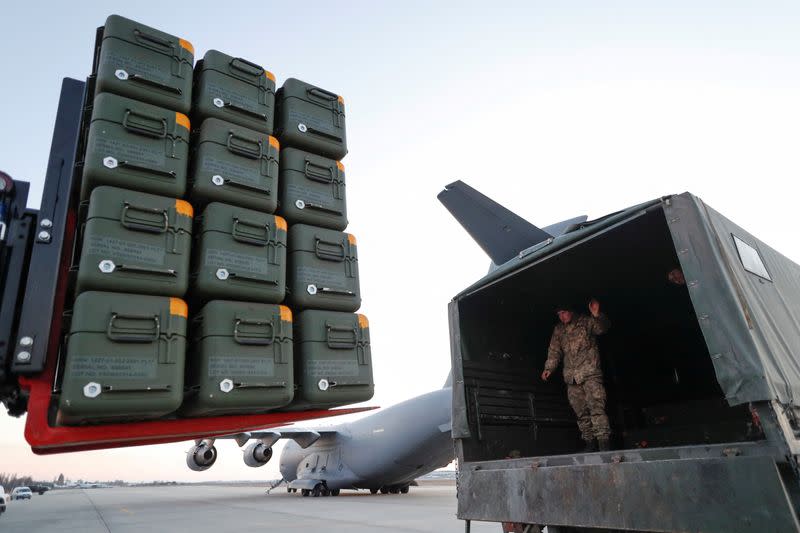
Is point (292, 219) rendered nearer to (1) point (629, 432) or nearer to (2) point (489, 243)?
(2) point (489, 243)

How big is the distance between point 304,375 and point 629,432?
4927mm

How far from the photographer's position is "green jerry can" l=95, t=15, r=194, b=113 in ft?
12.4

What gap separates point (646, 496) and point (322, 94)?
165 inches

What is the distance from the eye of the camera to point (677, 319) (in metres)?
6.53

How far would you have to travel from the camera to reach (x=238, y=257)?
3.82m

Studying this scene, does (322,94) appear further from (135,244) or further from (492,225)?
(492,225)

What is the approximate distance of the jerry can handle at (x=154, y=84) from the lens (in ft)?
12.5

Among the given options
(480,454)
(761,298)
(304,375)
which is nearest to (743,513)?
(761,298)

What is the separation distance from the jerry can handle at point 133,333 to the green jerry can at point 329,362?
1086 mm

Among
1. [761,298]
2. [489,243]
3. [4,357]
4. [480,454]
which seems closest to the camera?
[4,357]

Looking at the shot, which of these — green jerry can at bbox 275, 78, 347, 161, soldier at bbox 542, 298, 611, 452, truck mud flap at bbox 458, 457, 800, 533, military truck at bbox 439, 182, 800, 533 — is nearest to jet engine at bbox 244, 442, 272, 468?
military truck at bbox 439, 182, 800, 533

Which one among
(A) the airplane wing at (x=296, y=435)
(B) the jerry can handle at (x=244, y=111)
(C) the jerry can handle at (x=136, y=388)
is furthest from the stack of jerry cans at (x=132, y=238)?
(A) the airplane wing at (x=296, y=435)

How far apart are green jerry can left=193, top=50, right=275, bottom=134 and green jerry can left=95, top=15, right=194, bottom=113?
14cm

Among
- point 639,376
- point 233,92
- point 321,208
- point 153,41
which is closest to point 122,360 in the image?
point 321,208
